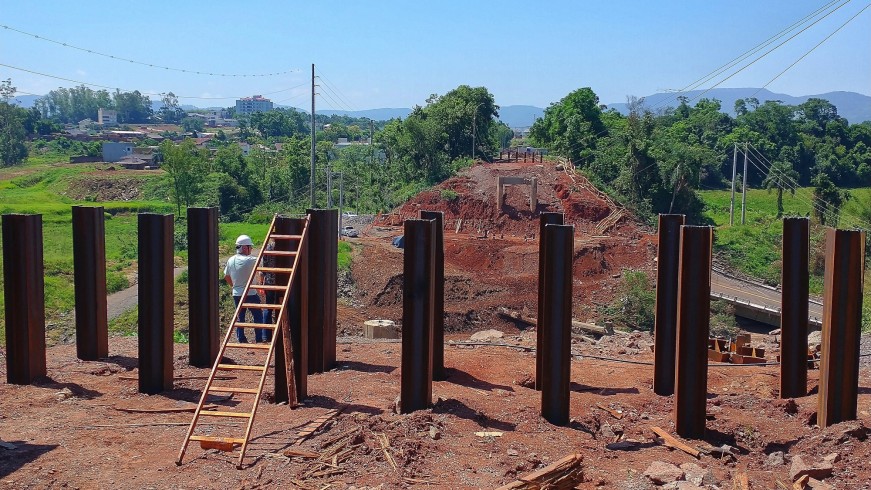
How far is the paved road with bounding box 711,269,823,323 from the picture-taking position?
94.8 ft

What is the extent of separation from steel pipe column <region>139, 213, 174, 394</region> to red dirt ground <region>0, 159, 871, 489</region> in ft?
0.84

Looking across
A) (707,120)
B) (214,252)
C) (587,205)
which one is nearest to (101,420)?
(214,252)

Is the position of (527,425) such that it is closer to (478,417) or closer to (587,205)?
(478,417)

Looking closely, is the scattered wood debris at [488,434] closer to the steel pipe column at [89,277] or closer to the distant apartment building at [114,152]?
the steel pipe column at [89,277]

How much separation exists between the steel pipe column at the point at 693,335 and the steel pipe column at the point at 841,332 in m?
1.14

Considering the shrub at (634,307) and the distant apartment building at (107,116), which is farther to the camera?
the distant apartment building at (107,116)

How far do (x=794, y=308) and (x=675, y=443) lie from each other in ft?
8.07

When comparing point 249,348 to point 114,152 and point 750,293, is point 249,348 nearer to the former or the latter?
point 750,293

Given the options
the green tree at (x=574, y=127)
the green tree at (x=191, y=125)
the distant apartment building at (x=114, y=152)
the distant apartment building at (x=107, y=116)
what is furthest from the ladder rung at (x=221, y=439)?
the distant apartment building at (x=107, y=116)

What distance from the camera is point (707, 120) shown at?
3130 inches

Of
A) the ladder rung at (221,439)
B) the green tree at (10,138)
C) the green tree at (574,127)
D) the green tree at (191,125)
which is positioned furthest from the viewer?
the green tree at (191,125)

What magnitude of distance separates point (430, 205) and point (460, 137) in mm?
17238

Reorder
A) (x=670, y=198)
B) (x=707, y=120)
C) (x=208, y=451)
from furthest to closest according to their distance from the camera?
(x=707, y=120) → (x=670, y=198) → (x=208, y=451)

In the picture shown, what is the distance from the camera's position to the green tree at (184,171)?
4869 centimetres
